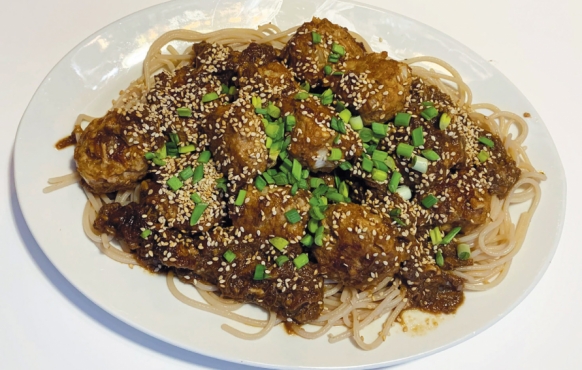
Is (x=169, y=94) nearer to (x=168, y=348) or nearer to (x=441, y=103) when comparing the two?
(x=168, y=348)

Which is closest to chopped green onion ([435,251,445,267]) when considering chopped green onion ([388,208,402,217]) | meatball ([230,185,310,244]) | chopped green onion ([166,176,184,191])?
chopped green onion ([388,208,402,217])

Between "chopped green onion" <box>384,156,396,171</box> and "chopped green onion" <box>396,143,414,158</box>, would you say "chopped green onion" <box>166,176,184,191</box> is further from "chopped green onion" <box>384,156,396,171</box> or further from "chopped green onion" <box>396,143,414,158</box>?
"chopped green onion" <box>396,143,414,158</box>

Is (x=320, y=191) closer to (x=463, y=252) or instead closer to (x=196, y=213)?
(x=196, y=213)

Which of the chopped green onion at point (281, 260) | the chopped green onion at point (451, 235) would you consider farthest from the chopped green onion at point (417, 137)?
the chopped green onion at point (281, 260)

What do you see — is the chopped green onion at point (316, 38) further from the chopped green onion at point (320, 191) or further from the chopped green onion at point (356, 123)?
the chopped green onion at point (320, 191)

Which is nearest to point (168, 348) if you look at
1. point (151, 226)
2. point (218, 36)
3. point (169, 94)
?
point (151, 226)

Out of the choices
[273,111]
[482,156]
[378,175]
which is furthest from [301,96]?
[482,156]
